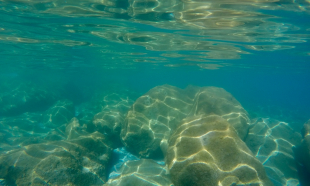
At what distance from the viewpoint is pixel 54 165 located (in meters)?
5.28

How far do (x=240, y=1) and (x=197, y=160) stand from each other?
641cm

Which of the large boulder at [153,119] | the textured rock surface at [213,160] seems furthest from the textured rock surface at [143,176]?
the large boulder at [153,119]

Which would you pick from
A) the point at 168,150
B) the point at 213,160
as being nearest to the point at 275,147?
the point at 213,160

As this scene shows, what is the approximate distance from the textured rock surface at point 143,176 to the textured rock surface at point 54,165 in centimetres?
94

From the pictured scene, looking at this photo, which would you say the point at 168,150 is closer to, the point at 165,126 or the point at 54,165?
the point at 165,126

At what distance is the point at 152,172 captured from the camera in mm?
6023

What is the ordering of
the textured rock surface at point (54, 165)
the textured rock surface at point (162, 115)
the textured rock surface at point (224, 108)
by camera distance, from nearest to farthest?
the textured rock surface at point (54, 165)
the textured rock surface at point (224, 108)
the textured rock surface at point (162, 115)

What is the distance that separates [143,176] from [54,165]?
2.99 metres

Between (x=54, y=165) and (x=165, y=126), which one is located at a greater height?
(x=54, y=165)

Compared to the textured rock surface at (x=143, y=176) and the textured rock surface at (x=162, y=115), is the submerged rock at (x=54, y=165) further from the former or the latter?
the textured rock surface at (x=162, y=115)

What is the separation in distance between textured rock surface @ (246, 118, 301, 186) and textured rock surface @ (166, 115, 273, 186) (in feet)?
9.85

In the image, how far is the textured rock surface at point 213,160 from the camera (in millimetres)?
4020

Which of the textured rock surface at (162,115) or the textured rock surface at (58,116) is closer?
the textured rock surface at (162,115)

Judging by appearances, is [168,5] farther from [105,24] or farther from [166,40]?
[166,40]
